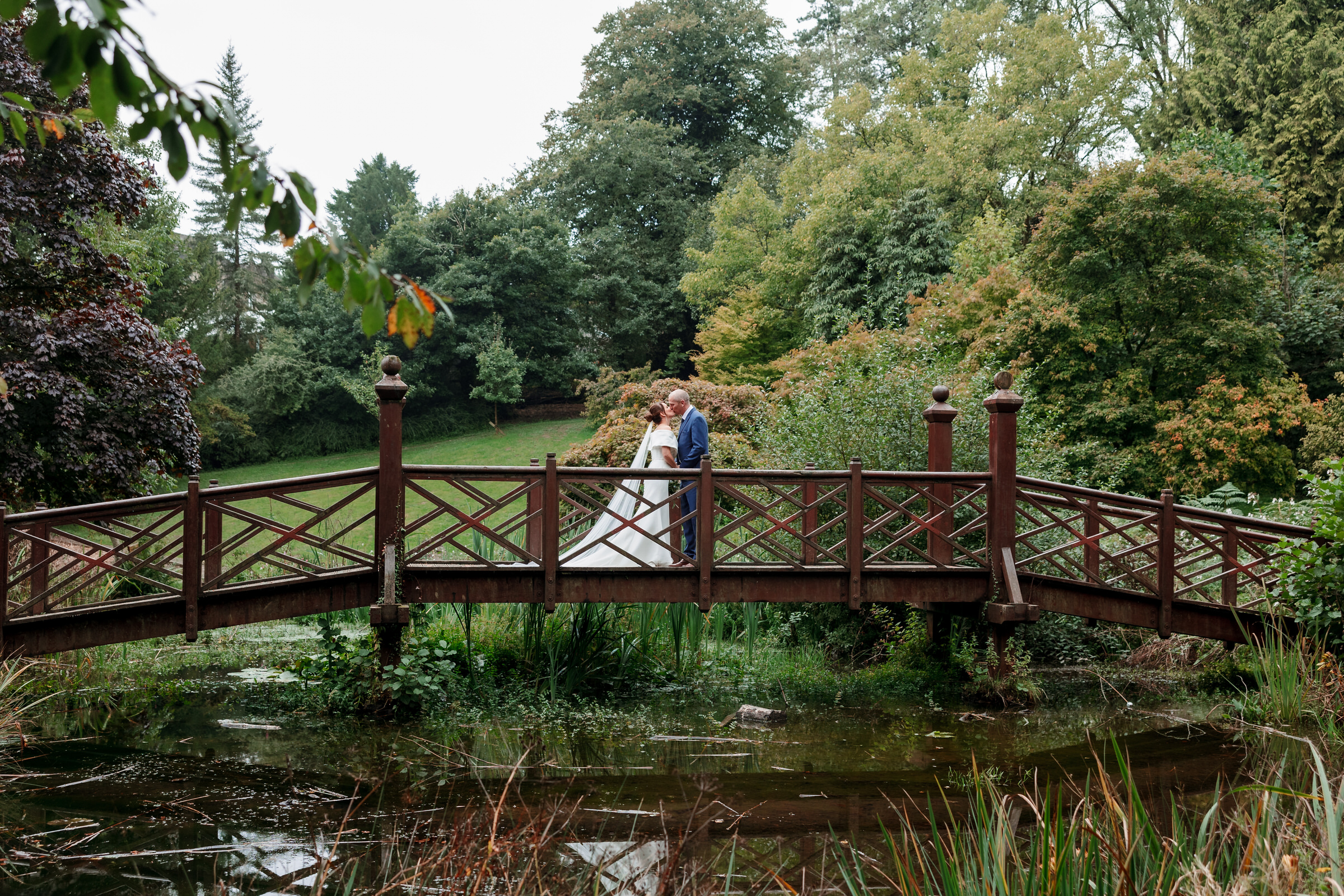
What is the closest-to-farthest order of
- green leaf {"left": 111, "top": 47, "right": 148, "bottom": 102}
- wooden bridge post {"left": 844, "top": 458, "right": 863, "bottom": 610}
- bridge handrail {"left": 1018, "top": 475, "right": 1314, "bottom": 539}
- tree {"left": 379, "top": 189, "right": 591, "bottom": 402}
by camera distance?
green leaf {"left": 111, "top": 47, "right": 148, "bottom": 102}
wooden bridge post {"left": 844, "top": 458, "right": 863, "bottom": 610}
bridge handrail {"left": 1018, "top": 475, "right": 1314, "bottom": 539}
tree {"left": 379, "top": 189, "right": 591, "bottom": 402}

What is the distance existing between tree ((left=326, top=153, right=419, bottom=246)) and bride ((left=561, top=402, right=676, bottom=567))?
33550mm

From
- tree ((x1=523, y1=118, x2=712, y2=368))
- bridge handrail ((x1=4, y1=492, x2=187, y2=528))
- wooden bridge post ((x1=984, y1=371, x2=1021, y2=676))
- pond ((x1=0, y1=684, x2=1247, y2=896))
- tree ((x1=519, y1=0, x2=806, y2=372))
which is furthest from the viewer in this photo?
tree ((x1=519, y1=0, x2=806, y2=372))

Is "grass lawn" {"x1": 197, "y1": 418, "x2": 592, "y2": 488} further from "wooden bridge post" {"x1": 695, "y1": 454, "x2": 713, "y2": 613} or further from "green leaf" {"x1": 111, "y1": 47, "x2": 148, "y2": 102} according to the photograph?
"green leaf" {"x1": 111, "y1": 47, "x2": 148, "y2": 102}

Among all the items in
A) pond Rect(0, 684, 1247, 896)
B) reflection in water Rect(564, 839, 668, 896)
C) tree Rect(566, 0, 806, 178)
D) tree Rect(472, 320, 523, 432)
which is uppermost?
tree Rect(566, 0, 806, 178)

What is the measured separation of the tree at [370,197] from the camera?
40.6m

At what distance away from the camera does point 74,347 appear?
36.7 ft

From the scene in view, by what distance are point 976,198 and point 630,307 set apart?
12.7m

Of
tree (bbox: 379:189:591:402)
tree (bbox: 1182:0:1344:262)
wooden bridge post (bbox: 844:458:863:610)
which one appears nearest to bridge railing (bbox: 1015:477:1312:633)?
wooden bridge post (bbox: 844:458:863:610)

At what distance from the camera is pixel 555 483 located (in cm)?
859

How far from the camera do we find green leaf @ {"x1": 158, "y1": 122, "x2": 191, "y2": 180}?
187cm

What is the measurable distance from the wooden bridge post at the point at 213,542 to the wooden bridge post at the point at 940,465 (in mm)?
6496

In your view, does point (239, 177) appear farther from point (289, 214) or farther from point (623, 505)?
point (623, 505)

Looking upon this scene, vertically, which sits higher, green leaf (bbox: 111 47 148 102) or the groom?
green leaf (bbox: 111 47 148 102)

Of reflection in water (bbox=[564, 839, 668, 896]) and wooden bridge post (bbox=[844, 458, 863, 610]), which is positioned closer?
reflection in water (bbox=[564, 839, 668, 896])
